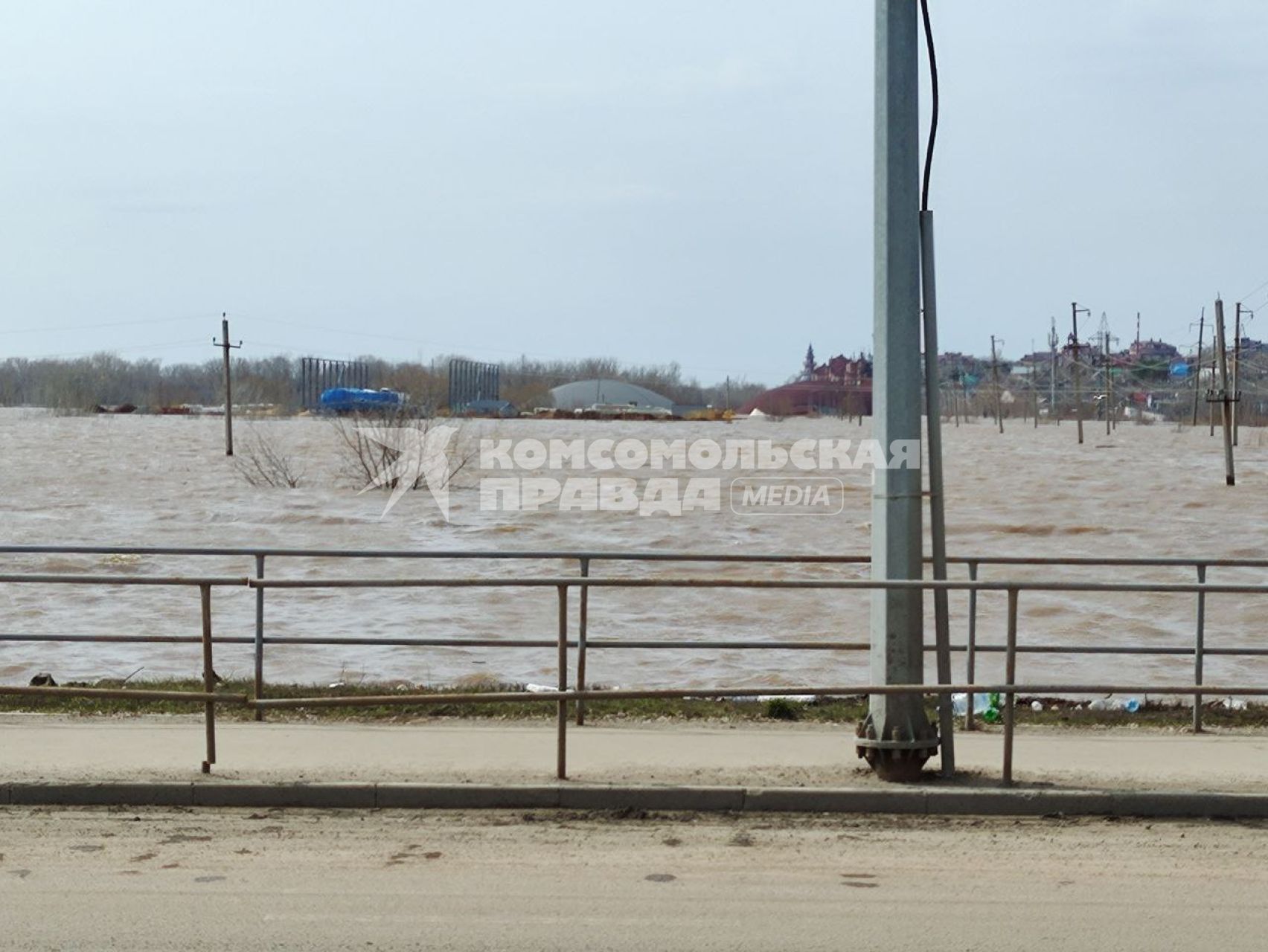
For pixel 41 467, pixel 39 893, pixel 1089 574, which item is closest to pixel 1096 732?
pixel 39 893

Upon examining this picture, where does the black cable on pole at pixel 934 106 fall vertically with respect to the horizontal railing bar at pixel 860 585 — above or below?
above

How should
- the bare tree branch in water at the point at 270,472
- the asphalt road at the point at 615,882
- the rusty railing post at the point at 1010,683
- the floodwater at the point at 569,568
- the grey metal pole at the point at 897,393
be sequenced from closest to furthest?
1. the asphalt road at the point at 615,882
2. the rusty railing post at the point at 1010,683
3. the grey metal pole at the point at 897,393
4. the floodwater at the point at 569,568
5. the bare tree branch in water at the point at 270,472

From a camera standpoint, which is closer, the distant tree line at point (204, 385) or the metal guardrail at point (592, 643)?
the metal guardrail at point (592, 643)

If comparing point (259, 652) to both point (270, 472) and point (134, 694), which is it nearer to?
point (134, 694)

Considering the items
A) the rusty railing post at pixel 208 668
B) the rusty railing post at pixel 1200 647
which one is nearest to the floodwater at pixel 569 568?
the rusty railing post at pixel 1200 647

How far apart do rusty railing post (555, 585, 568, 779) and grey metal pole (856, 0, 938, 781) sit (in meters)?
1.56

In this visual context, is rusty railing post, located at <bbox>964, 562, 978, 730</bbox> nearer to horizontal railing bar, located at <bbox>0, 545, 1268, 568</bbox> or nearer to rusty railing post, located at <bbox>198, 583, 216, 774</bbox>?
horizontal railing bar, located at <bbox>0, 545, 1268, 568</bbox>

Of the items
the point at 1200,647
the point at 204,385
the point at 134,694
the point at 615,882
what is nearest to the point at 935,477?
the point at 615,882

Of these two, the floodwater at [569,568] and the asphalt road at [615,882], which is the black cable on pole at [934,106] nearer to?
the asphalt road at [615,882]

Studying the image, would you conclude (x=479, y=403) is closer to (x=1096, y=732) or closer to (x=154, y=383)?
(x=154, y=383)

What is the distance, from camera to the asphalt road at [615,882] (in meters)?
5.74

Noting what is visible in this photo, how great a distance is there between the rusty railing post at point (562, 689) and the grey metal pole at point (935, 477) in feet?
6.38

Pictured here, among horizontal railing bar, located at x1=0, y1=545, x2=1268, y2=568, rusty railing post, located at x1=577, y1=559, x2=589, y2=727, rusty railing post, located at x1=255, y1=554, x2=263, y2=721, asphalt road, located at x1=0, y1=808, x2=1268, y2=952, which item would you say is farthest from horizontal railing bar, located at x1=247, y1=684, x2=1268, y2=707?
horizontal railing bar, located at x1=0, y1=545, x2=1268, y2=568

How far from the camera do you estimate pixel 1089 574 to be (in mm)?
26266
